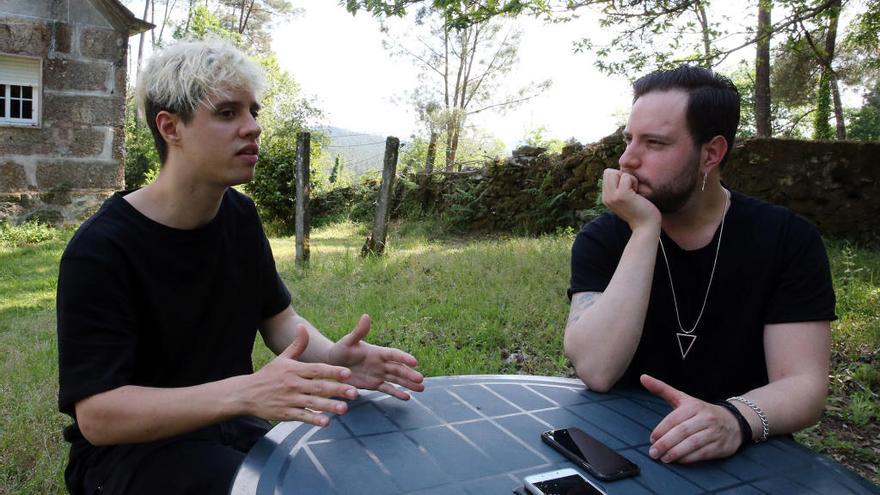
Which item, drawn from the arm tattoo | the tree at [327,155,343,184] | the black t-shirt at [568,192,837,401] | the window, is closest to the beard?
the black t-shirt at [568,192,837,401]

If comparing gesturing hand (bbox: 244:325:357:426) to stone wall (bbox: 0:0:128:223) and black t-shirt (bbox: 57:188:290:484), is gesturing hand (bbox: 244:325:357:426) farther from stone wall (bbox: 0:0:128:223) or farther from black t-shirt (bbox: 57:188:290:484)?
stone wall (bbox: 0:0:128:223)

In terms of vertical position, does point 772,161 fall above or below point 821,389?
above

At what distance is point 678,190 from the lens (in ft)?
6.66

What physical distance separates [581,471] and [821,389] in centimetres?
83

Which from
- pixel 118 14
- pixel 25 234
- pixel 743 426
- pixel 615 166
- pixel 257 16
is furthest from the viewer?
pixel 257 16

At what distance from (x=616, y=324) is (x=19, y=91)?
10.8m

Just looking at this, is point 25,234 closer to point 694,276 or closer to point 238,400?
point 238,400

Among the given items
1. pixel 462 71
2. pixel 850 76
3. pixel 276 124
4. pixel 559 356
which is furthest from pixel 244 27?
pixel 559 356

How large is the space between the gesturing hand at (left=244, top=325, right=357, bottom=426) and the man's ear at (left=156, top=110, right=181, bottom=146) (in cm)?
87

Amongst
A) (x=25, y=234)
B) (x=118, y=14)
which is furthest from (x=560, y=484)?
(x=118, y=14)

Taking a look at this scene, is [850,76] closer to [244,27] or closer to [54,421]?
[54,421]

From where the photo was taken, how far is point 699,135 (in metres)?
2.06

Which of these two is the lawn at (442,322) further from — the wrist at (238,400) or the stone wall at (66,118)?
the stone wall at (66,118)

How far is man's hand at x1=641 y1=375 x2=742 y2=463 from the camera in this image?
1369mm
